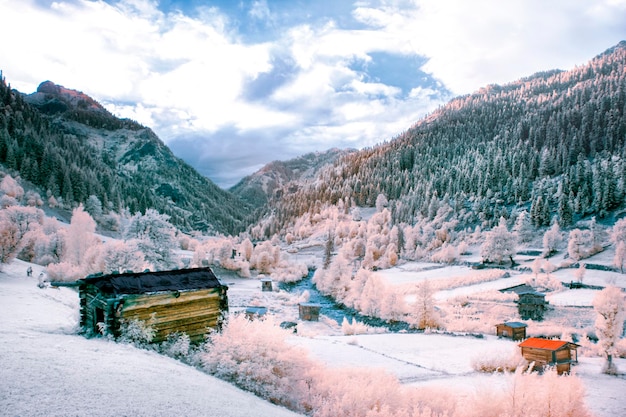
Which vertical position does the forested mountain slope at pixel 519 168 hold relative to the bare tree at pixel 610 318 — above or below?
above

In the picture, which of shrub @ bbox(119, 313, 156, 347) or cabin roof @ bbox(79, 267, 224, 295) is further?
cabin roof @ bbox(79, 267, 224, 295)

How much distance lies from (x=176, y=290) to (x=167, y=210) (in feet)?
625

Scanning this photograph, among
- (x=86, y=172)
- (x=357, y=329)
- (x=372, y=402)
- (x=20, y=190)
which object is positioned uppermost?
(x=86, y=172)

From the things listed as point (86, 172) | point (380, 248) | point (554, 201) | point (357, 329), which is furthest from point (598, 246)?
point (86, 172)

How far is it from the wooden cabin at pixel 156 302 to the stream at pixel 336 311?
2971 cm

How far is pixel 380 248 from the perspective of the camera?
11206 centimetres

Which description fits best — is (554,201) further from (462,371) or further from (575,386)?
(575,386)

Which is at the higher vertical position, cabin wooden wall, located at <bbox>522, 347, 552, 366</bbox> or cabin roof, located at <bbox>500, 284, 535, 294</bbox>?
cabin roof, located at <bbox>500, 284, 535, 294</bbox>

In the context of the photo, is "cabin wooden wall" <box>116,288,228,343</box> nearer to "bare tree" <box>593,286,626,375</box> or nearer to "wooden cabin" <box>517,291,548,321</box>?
"bare tree" <box>593,286,626,375</box>

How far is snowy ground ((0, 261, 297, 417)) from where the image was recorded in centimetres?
862

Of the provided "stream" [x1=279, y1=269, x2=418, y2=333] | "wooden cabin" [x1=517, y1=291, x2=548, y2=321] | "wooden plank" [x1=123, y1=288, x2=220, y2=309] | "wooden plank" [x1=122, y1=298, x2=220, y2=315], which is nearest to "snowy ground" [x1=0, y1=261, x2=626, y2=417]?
"wooden plank" [x1=122, y1=298, x2=220, y2=315]

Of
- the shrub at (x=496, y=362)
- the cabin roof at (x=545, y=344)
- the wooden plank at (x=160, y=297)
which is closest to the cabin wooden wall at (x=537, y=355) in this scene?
the cabin roof at (x=545, y=344)

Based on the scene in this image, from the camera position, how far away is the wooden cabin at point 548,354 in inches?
1063

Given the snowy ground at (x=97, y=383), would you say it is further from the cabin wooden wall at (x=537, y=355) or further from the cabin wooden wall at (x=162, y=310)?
the cabin wooden wall at (x=537, y=355)
